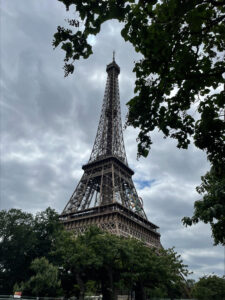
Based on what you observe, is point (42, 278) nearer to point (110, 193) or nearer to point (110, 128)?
point (110, 193)

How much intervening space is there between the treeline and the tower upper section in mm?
30599

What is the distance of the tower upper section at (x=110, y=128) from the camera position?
6769 cm

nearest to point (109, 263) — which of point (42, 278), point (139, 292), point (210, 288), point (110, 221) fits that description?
point (42, 278)

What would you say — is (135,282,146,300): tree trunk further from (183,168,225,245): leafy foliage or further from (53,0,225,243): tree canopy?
(53,0,225,243): tree canopy

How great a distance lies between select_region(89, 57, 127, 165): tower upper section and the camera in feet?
222

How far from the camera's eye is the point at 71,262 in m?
27.8

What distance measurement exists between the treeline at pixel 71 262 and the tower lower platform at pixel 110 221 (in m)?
12.3

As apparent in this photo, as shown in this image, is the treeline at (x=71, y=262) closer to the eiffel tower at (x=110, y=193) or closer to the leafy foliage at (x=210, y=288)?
the eiffel tower at (x=110, y=193)

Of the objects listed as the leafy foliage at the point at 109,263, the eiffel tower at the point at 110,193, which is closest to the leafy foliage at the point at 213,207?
the leafy foliage at the point at 109,263

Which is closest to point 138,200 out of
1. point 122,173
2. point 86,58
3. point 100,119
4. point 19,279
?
point 122,173

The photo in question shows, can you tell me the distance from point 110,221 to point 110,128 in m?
31.9

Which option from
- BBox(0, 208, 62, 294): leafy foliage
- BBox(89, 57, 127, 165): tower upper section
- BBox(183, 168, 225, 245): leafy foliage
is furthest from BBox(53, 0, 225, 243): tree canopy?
BBox(89, 57, 127, 165): tower upper section

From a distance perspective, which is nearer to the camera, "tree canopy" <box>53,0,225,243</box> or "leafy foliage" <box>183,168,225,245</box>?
"tree canopy" <box>53,0,225,243</box>

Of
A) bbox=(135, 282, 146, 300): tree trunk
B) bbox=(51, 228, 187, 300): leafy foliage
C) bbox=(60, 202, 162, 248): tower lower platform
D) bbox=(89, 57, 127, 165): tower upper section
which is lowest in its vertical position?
bbox=(135, 282, 146, 300): tree trunk
